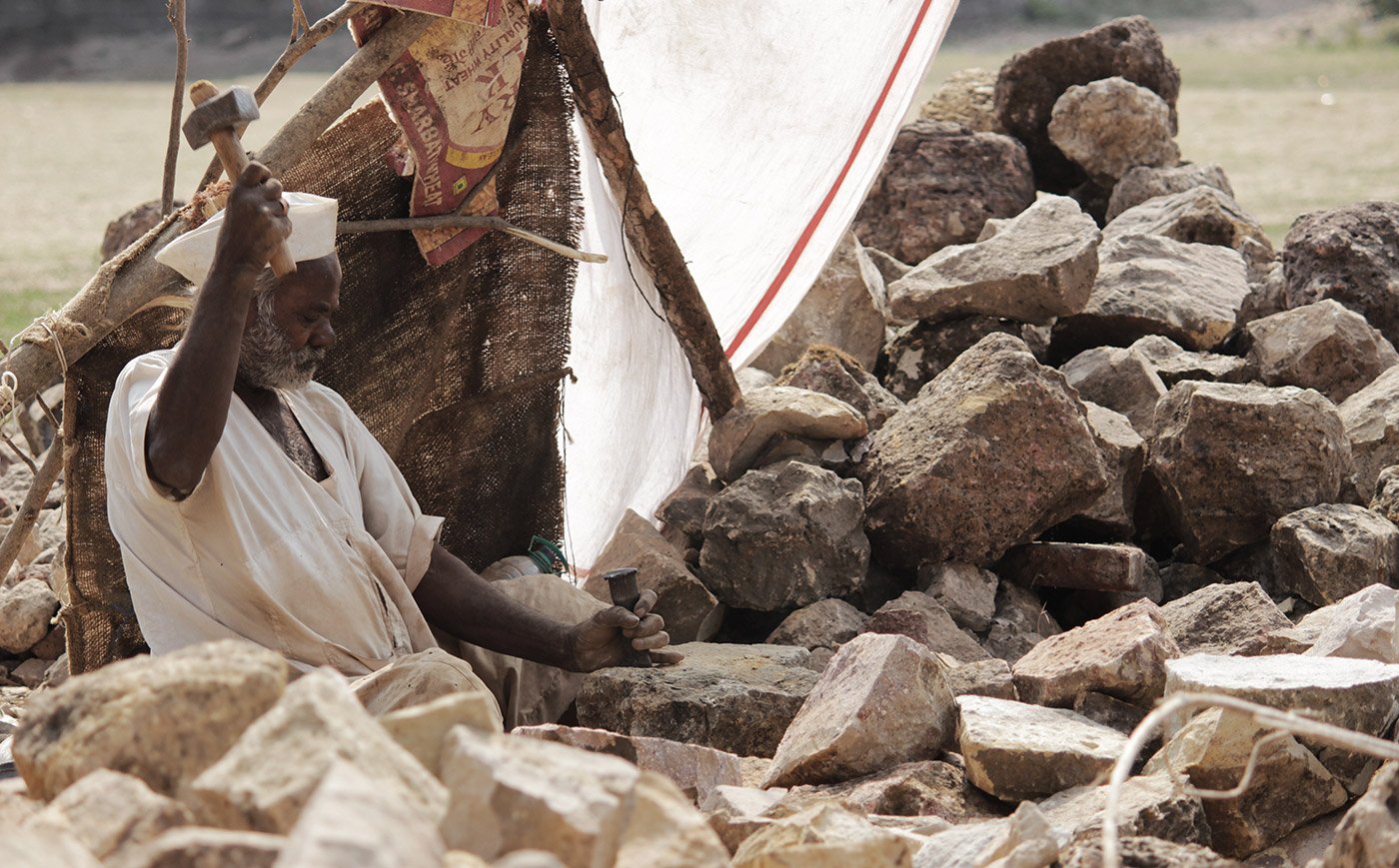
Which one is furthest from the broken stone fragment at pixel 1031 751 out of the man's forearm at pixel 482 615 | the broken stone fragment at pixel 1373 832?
the man's forearm at pixel 482 615

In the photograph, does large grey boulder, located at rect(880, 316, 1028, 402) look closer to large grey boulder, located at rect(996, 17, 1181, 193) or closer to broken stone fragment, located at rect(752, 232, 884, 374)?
broken stone fragment, located at rect(752, 232, 884, 374)

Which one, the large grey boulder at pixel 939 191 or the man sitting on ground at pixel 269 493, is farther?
the large grey boulder at pixel 939 191

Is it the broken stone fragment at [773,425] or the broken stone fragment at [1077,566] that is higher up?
the broken stone fragment at [773,425]

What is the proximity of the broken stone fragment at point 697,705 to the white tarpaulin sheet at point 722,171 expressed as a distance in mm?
1408

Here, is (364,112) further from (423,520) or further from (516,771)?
(516,771)

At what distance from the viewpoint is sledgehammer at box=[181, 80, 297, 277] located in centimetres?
283

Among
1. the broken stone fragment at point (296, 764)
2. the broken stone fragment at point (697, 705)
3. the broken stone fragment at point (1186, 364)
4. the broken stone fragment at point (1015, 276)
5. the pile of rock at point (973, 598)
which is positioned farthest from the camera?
the broken stone fragment at point (1186, 364)

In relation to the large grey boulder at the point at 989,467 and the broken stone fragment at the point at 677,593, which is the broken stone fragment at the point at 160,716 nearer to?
the broken stone fragment at the point at 677,593

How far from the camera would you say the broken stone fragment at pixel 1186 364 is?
5.36 metres

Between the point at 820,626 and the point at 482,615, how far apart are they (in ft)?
3.48

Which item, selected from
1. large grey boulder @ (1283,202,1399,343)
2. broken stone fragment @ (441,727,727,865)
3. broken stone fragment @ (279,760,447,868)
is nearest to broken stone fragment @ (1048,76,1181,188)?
large grey boulder @ (1283,202,1399,343)

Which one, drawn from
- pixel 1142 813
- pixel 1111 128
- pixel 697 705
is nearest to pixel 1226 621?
pixel 1142 813

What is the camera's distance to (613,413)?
4.94m

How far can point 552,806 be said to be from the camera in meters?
1.69
